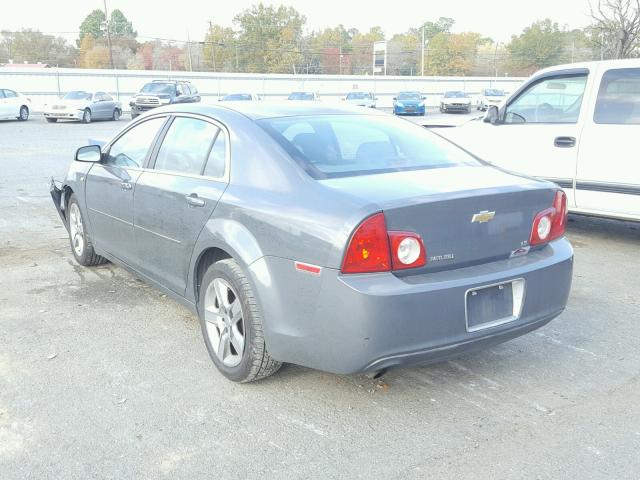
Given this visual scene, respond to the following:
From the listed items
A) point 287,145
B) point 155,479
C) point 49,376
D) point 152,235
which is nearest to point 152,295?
point 152,235

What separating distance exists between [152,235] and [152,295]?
993mm

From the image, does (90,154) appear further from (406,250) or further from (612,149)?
(612,149)

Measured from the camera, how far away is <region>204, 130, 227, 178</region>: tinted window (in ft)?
12.7

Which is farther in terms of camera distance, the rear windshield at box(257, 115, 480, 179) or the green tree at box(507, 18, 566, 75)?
the green tree at box(507, 18, 566, 75)

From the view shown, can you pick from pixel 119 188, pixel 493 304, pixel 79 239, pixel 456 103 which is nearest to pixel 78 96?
pixel 456 103

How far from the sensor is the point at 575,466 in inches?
114

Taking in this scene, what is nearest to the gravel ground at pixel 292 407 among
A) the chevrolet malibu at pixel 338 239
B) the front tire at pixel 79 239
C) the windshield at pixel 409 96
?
the chevrolet malibu at pixel 338 239

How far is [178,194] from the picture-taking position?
13.4ft

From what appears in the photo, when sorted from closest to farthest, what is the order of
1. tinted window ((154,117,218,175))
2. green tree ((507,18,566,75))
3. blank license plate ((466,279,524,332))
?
blank license plate ((466,279,524,332))
tinted window ((154,117,218,175))
green tree ((507,18,566,75))

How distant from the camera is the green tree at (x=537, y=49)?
3219 inches

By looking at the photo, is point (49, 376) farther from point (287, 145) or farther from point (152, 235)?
point (287, 145)

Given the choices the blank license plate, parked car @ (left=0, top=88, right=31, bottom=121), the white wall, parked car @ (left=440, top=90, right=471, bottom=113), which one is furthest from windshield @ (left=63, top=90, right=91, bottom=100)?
the blank license plate

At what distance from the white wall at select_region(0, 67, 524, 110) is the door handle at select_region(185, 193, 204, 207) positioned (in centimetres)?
2891

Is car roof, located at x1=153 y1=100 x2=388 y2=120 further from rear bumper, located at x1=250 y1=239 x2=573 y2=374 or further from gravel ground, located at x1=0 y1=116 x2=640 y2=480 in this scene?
gravel ground, located at x1=0 y1=116 x2=640 y2=480
